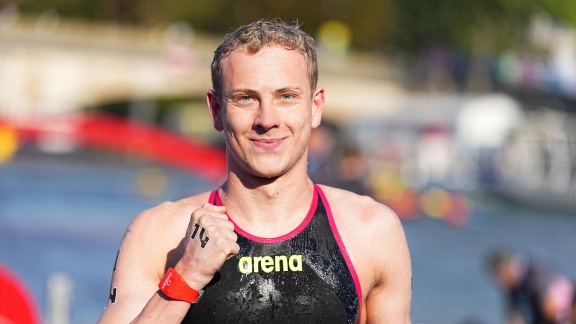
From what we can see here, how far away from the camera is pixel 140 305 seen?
372 centimetres

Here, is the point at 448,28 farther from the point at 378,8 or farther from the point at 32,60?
the point at 32,60

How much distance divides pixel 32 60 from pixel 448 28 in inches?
1049

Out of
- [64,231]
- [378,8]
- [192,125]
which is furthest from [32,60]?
[64,231]

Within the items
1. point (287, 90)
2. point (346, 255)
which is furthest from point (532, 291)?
point (287, 90)

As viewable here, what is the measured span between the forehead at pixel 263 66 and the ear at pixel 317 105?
0.14 metres

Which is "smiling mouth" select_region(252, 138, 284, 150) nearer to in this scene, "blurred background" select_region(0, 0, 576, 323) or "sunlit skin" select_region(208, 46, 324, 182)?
"sunlit skin" select_region(208, 46, 324, 182)

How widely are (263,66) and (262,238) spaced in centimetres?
56

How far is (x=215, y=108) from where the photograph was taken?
3.85 metres

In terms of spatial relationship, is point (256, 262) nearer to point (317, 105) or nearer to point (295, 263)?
point (295, 263)

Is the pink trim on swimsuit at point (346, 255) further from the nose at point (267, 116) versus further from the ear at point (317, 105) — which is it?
the nose at point (267, 116)

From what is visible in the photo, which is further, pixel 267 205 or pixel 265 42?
pixel 267 205

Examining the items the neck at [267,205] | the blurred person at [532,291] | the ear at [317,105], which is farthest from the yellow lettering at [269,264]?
the blurred person at [532,291]

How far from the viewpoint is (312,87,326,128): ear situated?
152 inches

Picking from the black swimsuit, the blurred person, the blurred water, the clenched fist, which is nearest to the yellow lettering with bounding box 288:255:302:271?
the black swimsuit
